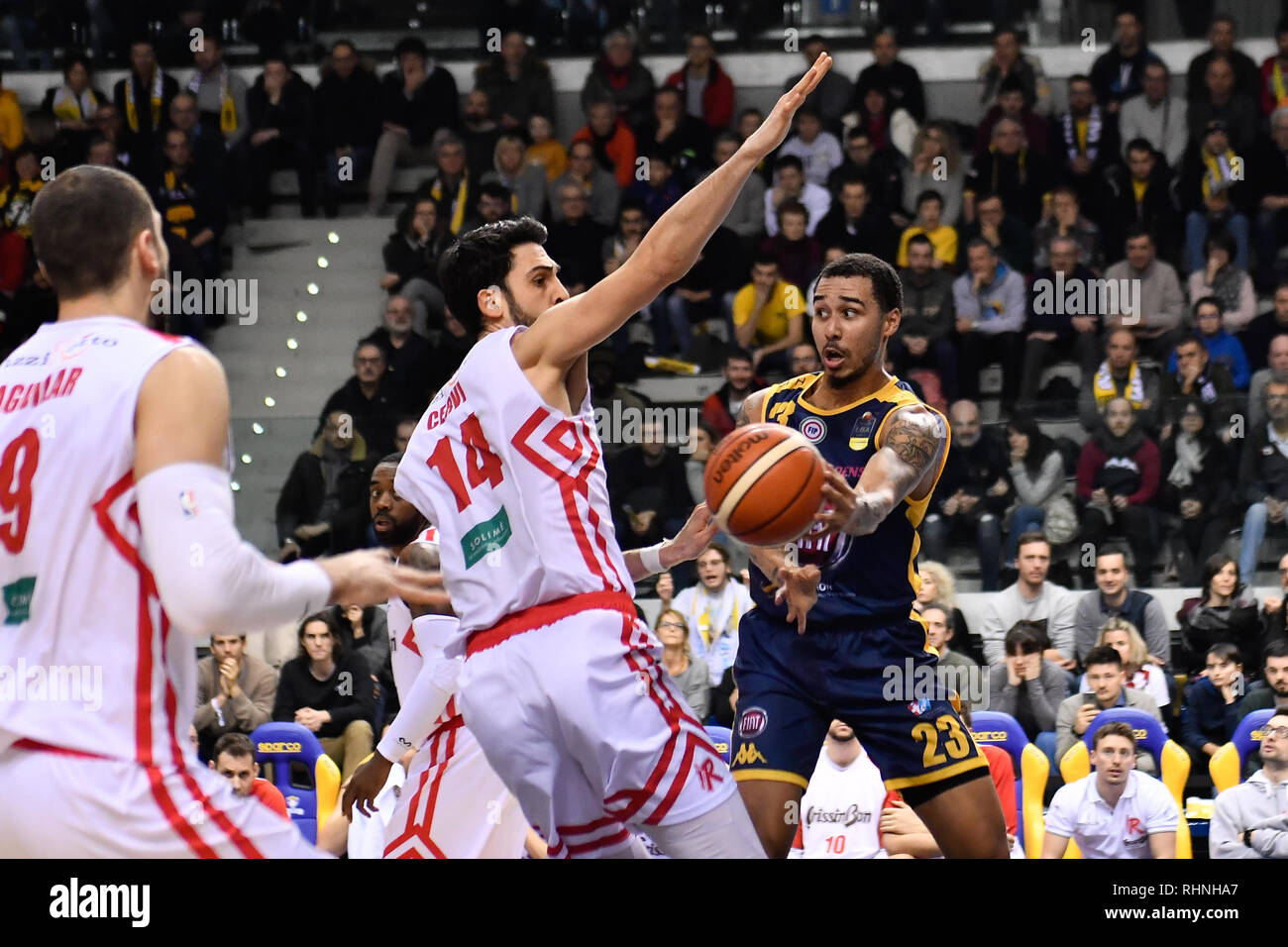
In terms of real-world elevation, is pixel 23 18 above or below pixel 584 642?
above

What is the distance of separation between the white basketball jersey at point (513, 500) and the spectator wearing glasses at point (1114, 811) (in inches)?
171

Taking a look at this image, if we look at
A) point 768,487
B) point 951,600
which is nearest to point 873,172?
point 951,600

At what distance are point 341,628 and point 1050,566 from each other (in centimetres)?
426

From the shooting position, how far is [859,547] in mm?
5301

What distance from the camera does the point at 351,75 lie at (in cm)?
1512

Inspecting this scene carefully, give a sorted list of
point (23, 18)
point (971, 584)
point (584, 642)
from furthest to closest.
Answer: point (23, 18) < point (971, 584) < point (584, 642)

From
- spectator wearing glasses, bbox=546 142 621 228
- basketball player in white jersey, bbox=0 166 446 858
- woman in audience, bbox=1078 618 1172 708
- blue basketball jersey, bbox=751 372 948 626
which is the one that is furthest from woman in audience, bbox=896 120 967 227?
basketball player in white jersey, bbox=0 166 446 858

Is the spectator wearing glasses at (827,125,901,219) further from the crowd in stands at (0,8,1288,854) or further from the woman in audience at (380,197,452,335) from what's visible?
the woman in audience at (380,197,452,335)

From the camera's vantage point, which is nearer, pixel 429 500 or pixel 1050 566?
pixel 429 500

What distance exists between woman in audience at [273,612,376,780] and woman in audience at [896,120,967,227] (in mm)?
5987

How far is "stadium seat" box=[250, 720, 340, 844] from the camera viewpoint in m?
8.64
